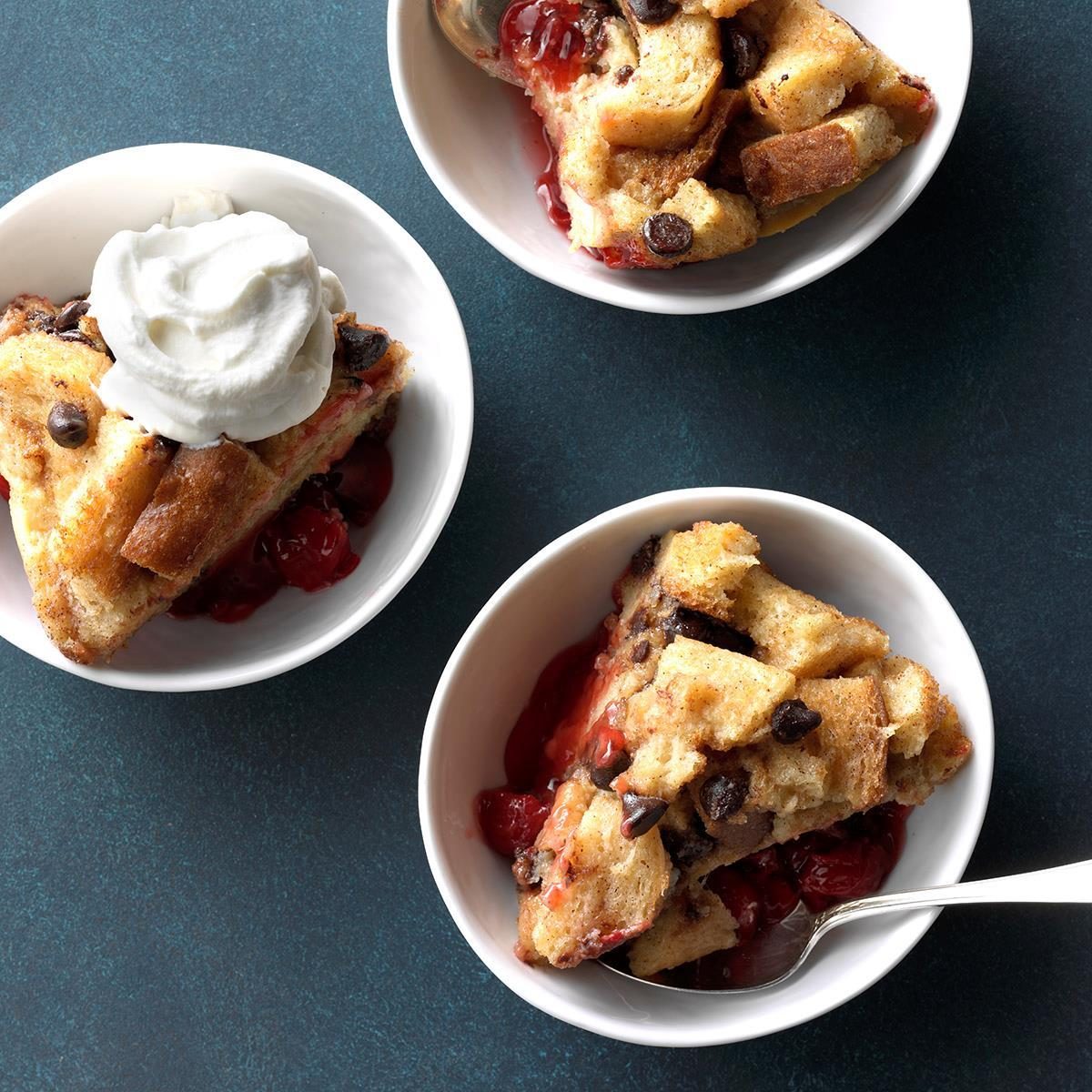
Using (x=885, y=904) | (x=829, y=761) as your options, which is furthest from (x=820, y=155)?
(x=885, y=904)

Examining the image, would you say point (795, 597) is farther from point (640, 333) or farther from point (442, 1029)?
point (442, 1029)

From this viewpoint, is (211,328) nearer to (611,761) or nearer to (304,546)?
(304,546)

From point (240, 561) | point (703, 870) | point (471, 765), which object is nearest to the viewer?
point (703, 870)

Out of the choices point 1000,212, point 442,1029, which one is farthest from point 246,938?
point 1000,212

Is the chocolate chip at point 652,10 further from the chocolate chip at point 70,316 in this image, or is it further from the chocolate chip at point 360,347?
the chocolate chip at point 70,316

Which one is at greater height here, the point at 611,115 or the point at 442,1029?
the point at 611,115

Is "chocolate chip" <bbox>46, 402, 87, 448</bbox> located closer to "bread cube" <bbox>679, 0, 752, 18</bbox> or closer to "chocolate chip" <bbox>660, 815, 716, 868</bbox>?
"chocolate chip" <bbox>660, 815, 716, 868</bbox>

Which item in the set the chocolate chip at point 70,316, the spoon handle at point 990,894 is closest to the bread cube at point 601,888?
the spoon handle at point 990,894
